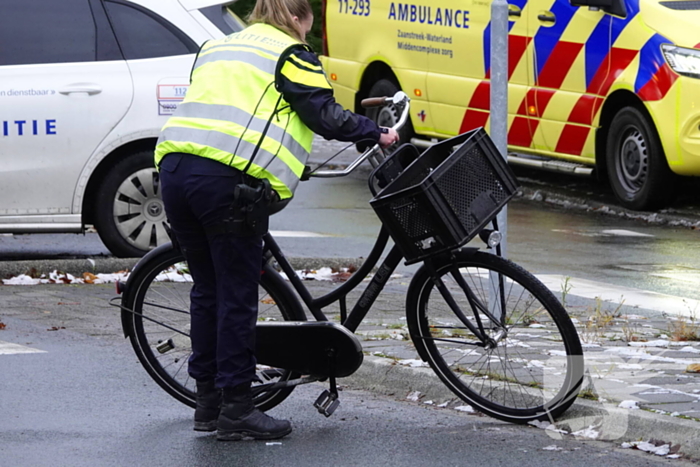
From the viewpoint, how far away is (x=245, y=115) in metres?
4.55

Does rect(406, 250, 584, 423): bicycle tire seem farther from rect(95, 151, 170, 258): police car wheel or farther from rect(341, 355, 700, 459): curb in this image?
rect(95, 151, 170, 258): police car wheel

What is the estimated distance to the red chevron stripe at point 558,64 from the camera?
1121 cm

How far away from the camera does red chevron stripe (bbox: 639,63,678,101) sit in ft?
34.0

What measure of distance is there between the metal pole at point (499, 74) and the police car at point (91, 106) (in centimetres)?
279

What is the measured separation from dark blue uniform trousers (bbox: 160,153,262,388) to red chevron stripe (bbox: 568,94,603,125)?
22.4 ft

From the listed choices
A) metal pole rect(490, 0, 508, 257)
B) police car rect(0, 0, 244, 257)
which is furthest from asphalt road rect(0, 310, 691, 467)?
police car rect(0, 0, 244, 257)

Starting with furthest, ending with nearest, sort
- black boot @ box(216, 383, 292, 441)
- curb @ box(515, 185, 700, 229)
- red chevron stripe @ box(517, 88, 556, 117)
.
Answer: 1. red chevron stripe @ box(517, 88, 556, 117)
2. curb @ box(515, 185, 700, 229)
3. black boot @ box(216, 383, 292, 441)

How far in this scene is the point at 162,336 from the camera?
5270mm

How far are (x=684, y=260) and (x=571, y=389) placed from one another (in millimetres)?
4425

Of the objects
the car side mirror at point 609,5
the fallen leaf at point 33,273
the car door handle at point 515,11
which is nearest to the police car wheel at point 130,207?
the fallen leaf at point 33,273

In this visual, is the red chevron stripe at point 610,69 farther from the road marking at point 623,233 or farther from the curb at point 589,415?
the curb at point 589,415

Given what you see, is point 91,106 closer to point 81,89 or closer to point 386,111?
point 81,89

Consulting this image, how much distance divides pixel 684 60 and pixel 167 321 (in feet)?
20.3

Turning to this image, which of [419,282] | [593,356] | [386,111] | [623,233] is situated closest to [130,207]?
[593,356]
